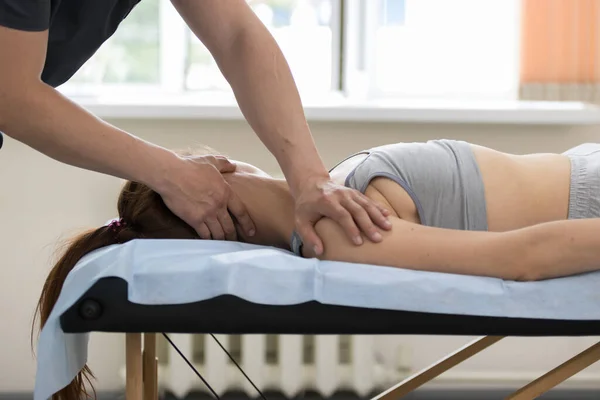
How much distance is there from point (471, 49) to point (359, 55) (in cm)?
37

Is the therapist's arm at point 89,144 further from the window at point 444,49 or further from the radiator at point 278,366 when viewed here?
the window at point 444,49

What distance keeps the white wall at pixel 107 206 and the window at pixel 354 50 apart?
0.23 meters

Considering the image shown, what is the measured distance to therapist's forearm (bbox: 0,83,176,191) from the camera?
4.20 ft

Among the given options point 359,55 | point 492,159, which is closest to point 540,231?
point 492,159

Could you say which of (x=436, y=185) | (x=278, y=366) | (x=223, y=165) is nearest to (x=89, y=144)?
(x=223, y=165)

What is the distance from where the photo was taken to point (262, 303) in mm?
1176

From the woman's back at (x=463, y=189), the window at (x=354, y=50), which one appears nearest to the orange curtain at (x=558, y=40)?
the window at (x=354, y=50)

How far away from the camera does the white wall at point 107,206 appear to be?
2578mm

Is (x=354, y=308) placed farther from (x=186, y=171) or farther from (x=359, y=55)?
(x=359, y=55)

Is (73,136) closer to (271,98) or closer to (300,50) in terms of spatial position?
(271,98)

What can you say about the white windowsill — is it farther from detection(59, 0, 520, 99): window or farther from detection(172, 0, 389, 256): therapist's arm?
detection(172, 0, 389, 256): therapist's arm

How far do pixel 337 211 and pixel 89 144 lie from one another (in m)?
0.41

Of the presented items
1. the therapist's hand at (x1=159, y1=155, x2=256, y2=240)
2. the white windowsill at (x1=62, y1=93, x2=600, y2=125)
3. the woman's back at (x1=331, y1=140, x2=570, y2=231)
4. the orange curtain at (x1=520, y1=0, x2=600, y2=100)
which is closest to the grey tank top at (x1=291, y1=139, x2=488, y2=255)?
the woman's back at (x1=331, y1=140, x2=570, y2=231)

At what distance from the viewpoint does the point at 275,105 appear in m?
1.58
